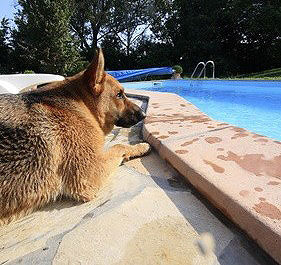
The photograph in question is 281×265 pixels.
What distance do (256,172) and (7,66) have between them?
80.5ft

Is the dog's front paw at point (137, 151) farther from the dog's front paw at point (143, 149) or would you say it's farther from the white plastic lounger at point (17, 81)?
the white plastic lounger at point (17, 81)

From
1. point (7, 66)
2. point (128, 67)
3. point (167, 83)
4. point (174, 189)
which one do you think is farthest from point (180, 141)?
point (128, 67)

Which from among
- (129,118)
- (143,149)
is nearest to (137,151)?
(143,149)

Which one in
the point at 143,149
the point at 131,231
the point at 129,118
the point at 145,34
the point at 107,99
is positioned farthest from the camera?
the point at 145,34

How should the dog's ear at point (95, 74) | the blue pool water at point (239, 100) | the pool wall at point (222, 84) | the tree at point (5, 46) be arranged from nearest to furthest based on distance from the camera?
the dog's ear at point (95, 74), the blue pool water at point (239, 100), the pool wall at point (222, 84), the tree at point (5, 46)

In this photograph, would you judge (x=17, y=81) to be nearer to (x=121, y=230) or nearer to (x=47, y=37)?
(x=121, y=230)

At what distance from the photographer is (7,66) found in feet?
76.7

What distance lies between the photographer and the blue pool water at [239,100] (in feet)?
25.0

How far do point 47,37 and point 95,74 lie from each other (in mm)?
18274

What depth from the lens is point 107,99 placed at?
2770 mm

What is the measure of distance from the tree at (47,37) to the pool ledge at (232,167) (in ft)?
57.5

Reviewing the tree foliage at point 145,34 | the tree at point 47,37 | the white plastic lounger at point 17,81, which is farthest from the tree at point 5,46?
the white plastic lounger at point 17,81

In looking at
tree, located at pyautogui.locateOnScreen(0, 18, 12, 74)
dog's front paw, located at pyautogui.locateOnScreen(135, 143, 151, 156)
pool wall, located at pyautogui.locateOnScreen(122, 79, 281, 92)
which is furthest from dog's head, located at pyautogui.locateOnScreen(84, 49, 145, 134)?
tree, located at pyautogui.locateOnScreen(0, 18, 12, 74)

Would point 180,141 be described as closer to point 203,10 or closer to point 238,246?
point 238,246
